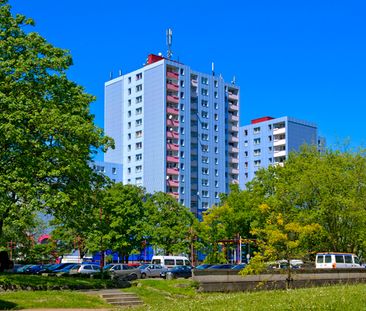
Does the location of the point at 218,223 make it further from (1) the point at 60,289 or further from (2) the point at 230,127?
(2) the point at 230,127

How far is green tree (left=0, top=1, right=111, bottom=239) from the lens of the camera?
31500 millimetres

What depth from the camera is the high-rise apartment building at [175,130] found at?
381ft

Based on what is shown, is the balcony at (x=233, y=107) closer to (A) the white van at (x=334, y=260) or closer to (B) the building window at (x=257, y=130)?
(B) the building window at (x=257, y=130)

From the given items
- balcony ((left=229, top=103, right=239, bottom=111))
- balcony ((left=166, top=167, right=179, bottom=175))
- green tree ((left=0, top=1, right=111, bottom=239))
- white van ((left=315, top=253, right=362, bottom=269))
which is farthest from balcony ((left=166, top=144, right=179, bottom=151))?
green tree ((left=0, top=1, right=111, bottom=239))

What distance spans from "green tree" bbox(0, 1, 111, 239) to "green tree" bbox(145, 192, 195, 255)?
1379 inches

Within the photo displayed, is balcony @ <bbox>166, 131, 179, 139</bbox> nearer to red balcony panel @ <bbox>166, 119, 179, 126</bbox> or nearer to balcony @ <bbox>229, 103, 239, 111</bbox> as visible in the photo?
red balcony panel @ <bbox>166, 119, 179, 126</bbox>

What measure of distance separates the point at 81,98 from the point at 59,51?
314 cm

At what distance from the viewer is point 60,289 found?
113 ft

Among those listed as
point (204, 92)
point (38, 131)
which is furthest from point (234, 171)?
point (38, 131)

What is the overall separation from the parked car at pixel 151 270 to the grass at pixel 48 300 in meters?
24.4

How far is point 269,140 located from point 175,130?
28.5 meters

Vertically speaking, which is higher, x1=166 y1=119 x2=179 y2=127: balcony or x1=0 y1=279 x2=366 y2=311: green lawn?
x1=166 y1=119 x2=179 y2=127: balcony

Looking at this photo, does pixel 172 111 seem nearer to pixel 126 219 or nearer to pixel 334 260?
pixel 126 219

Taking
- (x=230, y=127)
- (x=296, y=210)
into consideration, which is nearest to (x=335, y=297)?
(x=296, y=210)
